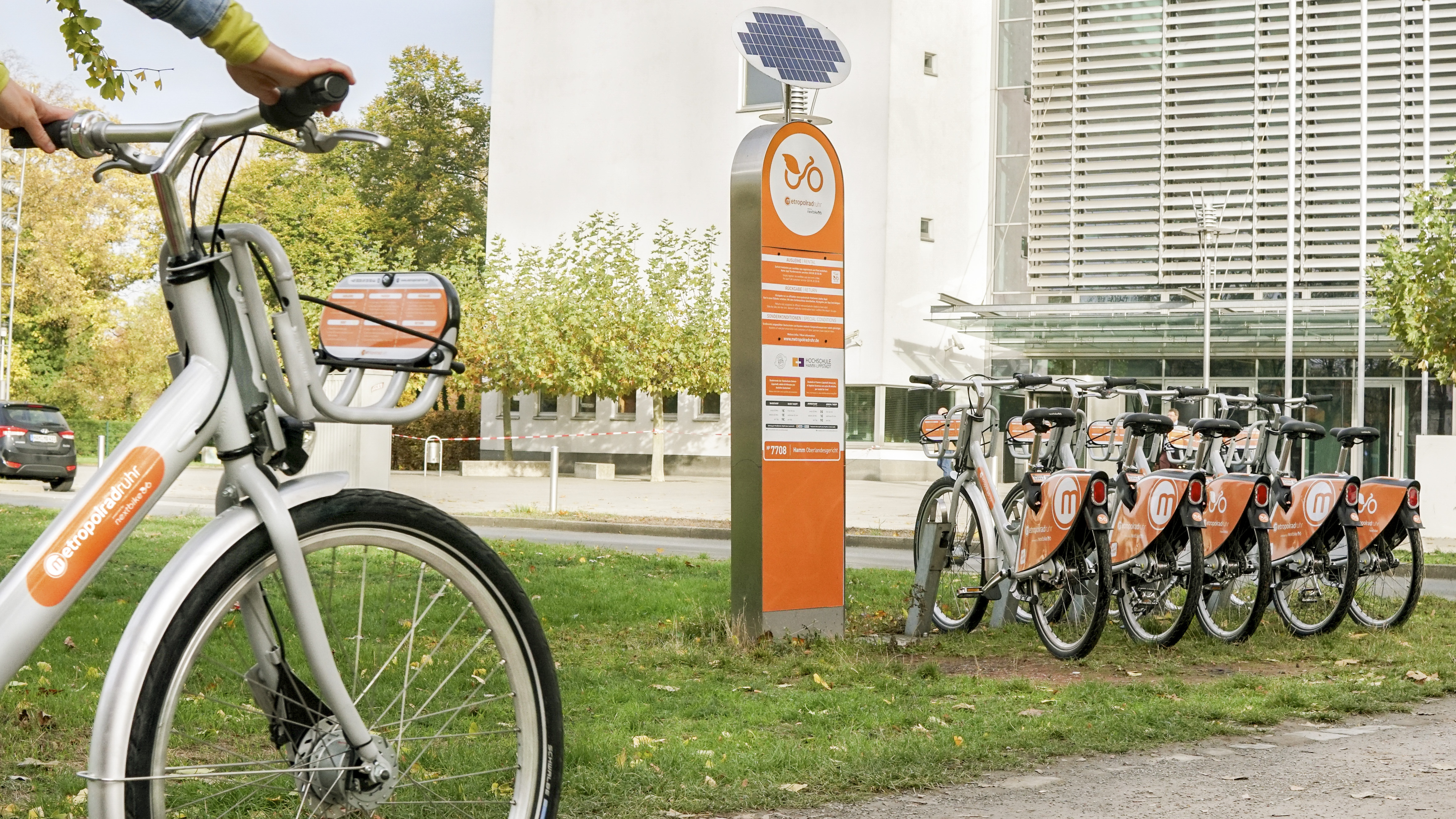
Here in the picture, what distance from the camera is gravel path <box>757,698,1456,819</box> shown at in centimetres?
417

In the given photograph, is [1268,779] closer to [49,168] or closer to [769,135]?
[769,135]

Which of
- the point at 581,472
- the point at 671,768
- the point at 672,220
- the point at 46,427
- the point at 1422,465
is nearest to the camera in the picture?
the point at 671,768

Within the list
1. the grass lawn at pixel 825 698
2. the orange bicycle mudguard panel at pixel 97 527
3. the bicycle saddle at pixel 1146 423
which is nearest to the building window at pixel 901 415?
the grass lawn at pixel 825 698

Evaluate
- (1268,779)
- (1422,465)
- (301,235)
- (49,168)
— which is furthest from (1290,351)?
(49,168)

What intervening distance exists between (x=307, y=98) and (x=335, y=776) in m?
1.14

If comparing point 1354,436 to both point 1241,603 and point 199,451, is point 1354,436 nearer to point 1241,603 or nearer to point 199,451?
point 1241,603

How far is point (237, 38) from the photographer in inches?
87.3

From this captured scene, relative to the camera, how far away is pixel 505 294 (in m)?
38.2

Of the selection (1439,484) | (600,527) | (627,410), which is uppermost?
(627,410)

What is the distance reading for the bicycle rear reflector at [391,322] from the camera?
2584 millimetres

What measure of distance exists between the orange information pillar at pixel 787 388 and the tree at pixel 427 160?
4513 cm

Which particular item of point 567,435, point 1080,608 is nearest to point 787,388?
point 1080,608

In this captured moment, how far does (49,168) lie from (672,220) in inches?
825

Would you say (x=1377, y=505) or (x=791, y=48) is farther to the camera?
(x=1377, y=505)
